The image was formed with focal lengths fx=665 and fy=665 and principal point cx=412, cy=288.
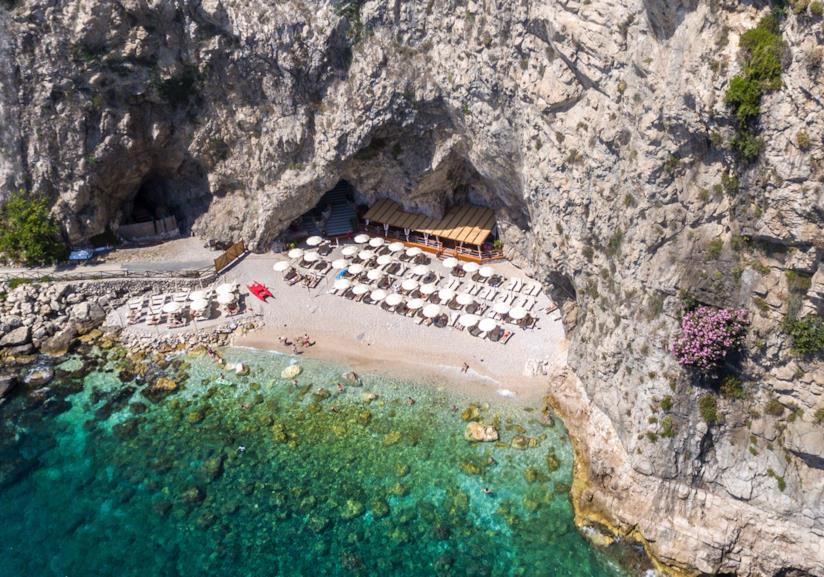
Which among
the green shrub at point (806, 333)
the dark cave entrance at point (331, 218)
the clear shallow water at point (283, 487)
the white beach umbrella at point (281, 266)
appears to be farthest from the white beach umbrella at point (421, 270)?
the green shrub at point (806, 333)

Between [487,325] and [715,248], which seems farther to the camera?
[487,325]

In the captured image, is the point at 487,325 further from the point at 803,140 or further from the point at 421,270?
the point at 803,140

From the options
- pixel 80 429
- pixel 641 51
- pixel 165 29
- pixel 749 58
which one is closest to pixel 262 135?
pixel 165 29

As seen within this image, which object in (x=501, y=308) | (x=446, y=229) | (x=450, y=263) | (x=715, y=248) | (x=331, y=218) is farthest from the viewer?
(x=331, y=218)

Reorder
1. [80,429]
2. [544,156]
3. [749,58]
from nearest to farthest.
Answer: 1. [749,58]
2. [544,156]
3. [80,429]

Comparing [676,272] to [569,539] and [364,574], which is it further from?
[364,574]

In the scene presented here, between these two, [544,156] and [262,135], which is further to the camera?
[262,135]

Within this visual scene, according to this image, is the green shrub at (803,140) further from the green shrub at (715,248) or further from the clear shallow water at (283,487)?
the clear shallow water at (283,487)

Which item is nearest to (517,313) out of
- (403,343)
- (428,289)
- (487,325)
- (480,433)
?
(487,325)
